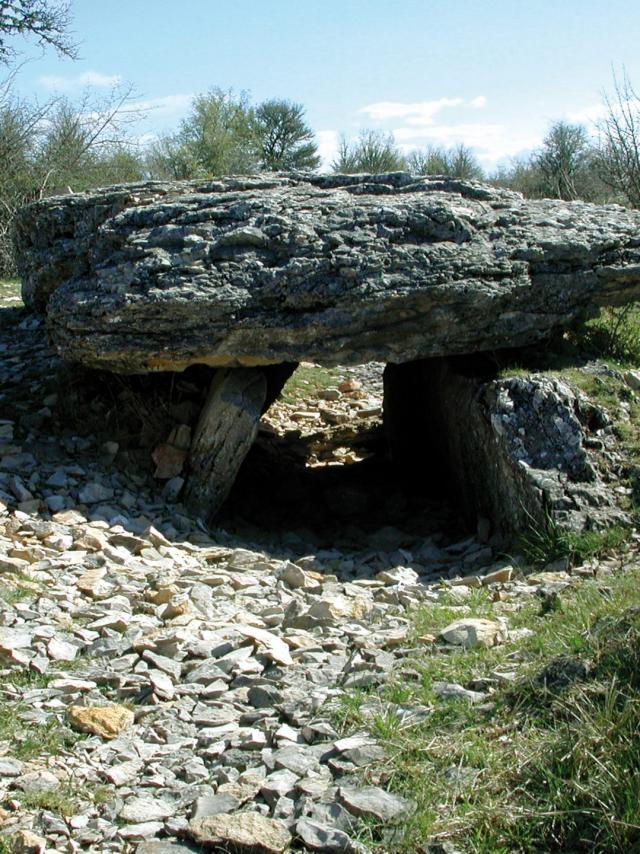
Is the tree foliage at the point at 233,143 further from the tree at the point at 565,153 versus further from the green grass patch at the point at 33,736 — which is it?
the green grass patch at the point at 33,736

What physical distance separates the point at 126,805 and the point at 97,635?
1.41 meters

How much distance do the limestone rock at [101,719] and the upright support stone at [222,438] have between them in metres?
3.15

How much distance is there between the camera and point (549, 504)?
601cm

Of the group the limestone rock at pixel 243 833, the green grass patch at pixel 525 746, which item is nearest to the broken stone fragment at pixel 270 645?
the green grass patch at pixel 525 746

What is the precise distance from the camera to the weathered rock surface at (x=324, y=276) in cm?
630

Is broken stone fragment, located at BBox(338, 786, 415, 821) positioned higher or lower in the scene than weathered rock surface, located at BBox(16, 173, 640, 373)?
lower

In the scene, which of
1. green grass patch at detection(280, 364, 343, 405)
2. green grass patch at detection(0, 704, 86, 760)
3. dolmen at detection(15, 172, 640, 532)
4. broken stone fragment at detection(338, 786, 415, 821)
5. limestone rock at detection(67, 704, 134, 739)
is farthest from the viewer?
green grass patch at detection(280, 364, 343, 405)

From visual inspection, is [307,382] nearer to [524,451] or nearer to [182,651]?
[524,451]

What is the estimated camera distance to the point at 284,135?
3008 centimetres

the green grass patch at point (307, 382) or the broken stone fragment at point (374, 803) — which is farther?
the green grass patch at point (307, 382)

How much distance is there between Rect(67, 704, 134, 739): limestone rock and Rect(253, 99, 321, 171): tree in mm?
26835

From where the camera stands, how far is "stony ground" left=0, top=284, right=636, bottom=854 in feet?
10.6

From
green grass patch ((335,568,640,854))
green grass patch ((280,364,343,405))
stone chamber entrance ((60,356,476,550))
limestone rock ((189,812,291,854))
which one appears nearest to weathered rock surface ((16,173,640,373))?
stone chamber entrance ((60,356,476,550))

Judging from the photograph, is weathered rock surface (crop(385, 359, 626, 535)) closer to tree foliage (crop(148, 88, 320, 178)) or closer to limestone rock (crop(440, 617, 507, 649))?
limestone rock (crop(440, 617, 507, 649))
